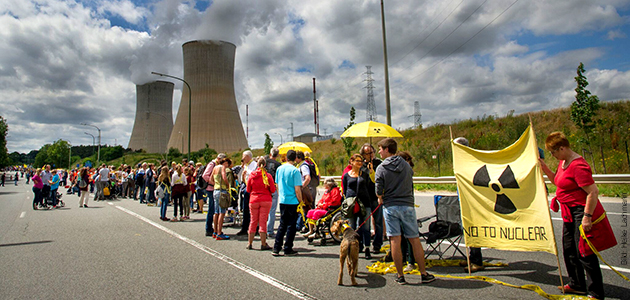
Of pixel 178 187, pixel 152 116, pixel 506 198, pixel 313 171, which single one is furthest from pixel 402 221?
pixel 152 116

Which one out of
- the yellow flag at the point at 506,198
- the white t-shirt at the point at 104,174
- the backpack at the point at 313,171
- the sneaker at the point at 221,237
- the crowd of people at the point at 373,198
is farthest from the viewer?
the white t-shirt at the point at 104,174

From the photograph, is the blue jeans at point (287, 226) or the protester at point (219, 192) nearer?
the blue jeans at point (287, 226)

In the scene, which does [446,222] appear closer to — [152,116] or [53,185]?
[53,185]

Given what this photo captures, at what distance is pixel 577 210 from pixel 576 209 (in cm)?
1

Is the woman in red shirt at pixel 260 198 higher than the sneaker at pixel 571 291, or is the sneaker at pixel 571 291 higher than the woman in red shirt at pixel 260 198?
the woman in red shirt at pixel 260 198

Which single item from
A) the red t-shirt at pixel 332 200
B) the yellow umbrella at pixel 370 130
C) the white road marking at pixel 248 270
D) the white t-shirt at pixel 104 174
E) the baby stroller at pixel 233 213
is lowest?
the white road marking at pixel 248 270

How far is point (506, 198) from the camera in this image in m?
3.78

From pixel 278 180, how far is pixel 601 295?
3.94m

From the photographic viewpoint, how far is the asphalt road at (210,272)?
3621 mm

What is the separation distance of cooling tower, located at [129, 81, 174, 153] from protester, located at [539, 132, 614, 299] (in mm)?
50815

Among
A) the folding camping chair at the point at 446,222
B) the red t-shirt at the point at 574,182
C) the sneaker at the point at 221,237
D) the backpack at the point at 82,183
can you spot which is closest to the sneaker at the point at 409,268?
the folding camping chair at the point at 446,222

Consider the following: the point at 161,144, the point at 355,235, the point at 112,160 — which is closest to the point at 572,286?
the point at 355,235

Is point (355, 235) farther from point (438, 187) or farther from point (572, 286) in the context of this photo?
point (438, 187)

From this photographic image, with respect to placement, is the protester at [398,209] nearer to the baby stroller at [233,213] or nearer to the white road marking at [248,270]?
the white road marking at [248,270]
